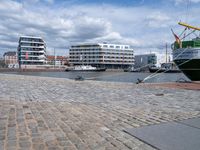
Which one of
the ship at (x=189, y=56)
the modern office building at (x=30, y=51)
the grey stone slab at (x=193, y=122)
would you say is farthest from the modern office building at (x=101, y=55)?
the grey stone slab at (x=193, y=122)

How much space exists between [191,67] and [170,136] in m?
19.0

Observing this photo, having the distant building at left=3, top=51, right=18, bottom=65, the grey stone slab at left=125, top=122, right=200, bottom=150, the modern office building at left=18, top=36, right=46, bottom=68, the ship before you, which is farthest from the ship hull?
the distant building at left=3, top=51, right=18, bottom=65

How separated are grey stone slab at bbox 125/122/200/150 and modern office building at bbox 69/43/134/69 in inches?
4984

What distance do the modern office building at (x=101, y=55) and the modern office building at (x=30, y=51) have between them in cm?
2367

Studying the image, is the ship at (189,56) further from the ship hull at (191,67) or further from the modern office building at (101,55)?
the modern office building at (101,55)

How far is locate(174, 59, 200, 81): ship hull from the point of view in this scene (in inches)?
826

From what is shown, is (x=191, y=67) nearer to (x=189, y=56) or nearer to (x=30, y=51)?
(x=189, y=56)

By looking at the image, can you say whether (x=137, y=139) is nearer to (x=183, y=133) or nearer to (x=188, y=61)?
(x=183, y=133)

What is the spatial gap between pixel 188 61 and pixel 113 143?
19.5m

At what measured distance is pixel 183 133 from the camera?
4.23 m

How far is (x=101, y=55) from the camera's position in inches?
5148

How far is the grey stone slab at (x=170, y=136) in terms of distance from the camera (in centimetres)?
361

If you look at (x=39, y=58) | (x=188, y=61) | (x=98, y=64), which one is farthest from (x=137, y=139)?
(x=98, y=64)

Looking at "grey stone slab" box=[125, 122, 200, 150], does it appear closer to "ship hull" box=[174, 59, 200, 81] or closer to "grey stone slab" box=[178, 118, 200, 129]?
"grey stone slab" box=[178, 118, 200, 129]
